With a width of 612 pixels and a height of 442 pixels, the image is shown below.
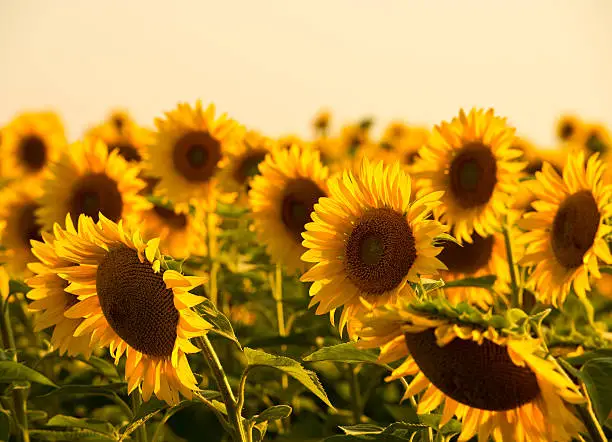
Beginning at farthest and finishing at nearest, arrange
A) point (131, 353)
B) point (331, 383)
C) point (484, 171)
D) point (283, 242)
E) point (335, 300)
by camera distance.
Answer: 1. point (331, 383)
2. point (283, 242)
3. point (484, 171)
4. point (335, 300)
5. point (131, 353)

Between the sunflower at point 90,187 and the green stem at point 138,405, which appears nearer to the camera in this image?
the green stem at point 138,405

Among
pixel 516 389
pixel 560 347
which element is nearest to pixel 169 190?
pixel 560 347

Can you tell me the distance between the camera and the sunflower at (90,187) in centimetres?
490

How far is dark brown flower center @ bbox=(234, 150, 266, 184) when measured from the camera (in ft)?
17.7

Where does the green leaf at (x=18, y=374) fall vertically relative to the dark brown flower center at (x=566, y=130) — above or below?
below

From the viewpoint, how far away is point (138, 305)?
2.48 meters

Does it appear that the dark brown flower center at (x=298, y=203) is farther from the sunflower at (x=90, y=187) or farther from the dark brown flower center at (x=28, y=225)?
the dark brown flower center at (x=28, y=225)

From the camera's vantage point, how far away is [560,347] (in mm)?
2836

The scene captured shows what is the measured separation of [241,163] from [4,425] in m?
2.31

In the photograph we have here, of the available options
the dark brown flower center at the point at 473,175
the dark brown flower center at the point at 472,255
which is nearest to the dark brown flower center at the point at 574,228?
the dark brown flower center at the point at 473,175

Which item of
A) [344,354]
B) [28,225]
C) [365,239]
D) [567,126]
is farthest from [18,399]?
[567,126]

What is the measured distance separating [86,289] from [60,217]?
7.47 feet

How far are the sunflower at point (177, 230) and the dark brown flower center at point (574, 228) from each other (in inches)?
103

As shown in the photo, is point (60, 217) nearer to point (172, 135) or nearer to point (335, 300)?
point (172, 135)
